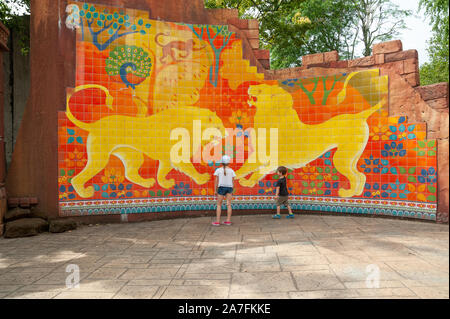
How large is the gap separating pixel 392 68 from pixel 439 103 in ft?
3.89

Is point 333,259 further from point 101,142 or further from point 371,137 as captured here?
point 101,142

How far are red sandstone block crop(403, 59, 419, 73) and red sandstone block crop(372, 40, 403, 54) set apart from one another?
1.10 feet

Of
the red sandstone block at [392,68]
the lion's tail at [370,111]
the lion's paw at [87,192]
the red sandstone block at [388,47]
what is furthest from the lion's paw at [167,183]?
the red sandstone block at [388,47]

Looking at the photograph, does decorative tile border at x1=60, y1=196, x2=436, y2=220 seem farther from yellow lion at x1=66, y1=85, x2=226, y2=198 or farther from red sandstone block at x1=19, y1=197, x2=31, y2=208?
red sandstone block at x1=19, y1=197, x2=31, y2=208

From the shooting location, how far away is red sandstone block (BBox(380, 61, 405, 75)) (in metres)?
6.82

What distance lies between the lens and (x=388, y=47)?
6965 mm

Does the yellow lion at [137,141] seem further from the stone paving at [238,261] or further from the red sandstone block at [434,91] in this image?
the red sandstone block at [434,91]

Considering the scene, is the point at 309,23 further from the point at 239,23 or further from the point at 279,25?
the point at 239,23

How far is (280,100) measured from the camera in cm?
802

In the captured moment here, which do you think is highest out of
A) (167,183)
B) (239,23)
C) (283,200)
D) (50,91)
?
(239,23)

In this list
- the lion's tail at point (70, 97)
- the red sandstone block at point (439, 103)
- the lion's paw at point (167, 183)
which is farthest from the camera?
the lion's paw at point (167, 183)

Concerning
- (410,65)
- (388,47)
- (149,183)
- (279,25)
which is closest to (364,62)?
(388,47)

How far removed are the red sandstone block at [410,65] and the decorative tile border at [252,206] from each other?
2730mm

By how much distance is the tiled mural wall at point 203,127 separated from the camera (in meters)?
7.05
